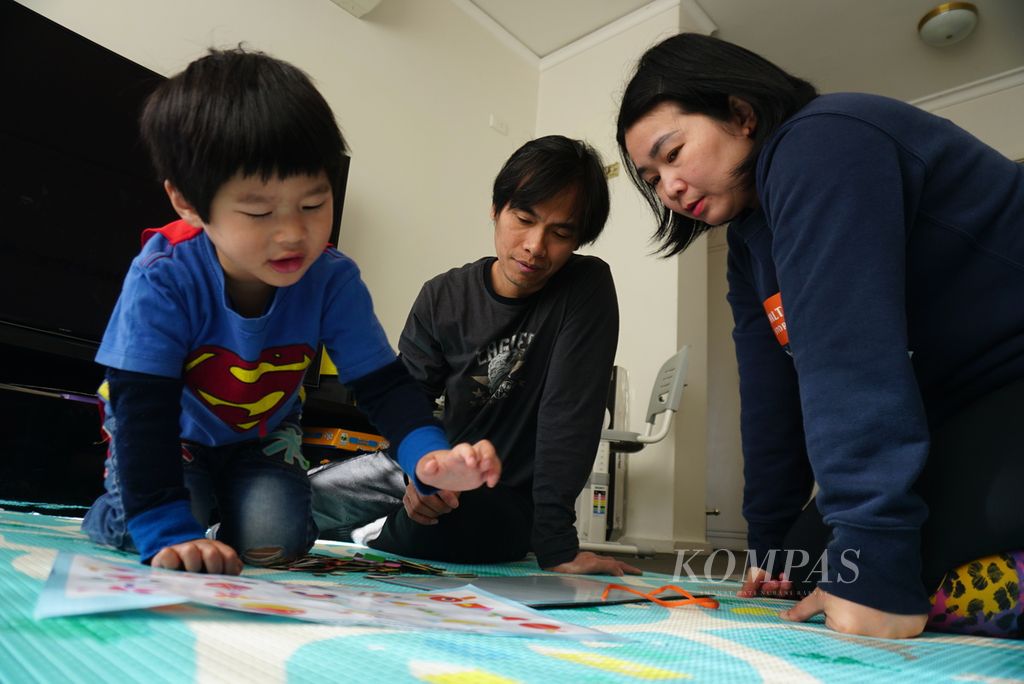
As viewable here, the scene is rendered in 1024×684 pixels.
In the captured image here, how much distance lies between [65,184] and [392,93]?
130cm

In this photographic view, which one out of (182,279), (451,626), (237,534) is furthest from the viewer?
(237,534)

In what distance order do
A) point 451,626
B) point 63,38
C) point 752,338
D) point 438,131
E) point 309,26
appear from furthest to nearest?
point 438,131
point 309,26
point 63,38
point 752,338
point 451,626

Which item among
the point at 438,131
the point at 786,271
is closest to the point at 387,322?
the point at 438,131

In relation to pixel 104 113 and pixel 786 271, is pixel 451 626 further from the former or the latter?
pixel 104 113

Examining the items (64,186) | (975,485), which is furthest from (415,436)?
(64,186)

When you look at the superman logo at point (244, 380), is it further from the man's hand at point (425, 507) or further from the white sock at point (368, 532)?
the white sock at point (368, 532)

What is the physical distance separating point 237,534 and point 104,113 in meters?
1.31

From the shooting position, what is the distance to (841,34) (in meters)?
2.97

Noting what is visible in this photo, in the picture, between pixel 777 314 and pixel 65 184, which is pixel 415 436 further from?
pixel 65 184

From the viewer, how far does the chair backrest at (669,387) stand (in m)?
2.30

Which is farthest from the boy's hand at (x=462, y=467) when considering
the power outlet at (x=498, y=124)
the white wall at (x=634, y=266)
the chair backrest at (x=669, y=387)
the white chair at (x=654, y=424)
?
the power outlet at (x=498, y=124)

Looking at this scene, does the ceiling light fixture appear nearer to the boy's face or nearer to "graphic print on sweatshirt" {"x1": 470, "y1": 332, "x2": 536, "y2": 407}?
"graphic print on sweatshirt" {"x1": 470, "y1": 332, "x2": 536, "y2": 407}

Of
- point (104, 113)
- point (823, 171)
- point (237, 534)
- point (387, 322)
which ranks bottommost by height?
point (237, 534)

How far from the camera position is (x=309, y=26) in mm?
2344
